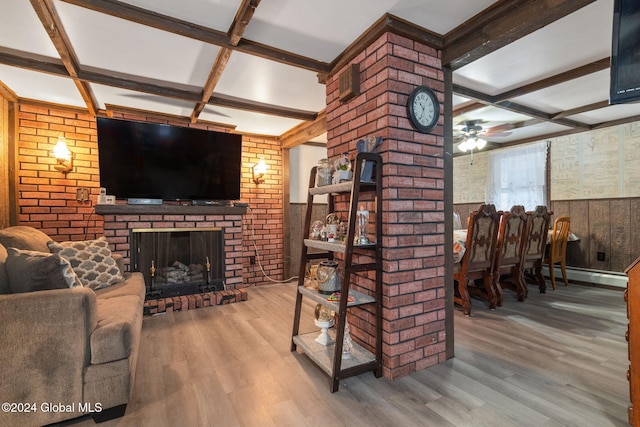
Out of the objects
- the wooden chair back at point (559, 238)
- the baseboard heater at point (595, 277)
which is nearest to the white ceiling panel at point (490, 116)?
the wooden chair back at point (559, 238)

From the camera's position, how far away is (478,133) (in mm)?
3975

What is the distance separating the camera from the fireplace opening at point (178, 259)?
3.40 metres

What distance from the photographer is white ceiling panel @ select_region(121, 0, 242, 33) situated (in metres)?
1.76

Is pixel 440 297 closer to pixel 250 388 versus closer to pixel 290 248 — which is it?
pixel 250 388

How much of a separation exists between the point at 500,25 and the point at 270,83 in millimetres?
1850

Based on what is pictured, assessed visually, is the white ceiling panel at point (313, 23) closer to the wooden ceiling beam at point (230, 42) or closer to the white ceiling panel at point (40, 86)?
the wooden ceiling beam at point (230, 42)

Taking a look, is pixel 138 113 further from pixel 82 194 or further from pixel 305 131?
pixel 305 131

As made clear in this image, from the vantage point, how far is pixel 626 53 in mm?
1441

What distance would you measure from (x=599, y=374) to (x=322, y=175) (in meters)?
2.16

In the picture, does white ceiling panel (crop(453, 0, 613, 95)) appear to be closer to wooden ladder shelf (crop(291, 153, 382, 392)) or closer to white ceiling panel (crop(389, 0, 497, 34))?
white ceiling panel (crop(389, 0, 497, 34))

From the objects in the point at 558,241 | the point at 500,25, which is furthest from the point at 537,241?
the point at 500,25

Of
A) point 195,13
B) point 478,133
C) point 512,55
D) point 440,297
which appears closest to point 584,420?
point 440,297

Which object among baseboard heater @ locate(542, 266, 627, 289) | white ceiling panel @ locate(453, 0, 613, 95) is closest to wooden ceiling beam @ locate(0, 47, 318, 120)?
white ceiling panel @ locate(453, 0, 613, 95)

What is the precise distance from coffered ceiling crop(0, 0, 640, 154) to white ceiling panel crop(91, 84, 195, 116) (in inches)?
0.8
